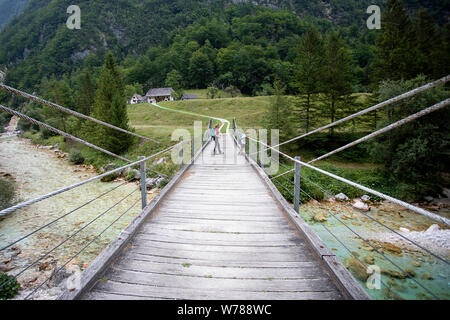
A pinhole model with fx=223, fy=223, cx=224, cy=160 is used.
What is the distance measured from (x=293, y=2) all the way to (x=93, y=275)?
8279 inches

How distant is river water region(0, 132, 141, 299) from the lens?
669 centimetres

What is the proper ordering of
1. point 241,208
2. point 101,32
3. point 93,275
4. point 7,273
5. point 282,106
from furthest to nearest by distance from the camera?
point 101,32
point 282,106
point 7,273
point 241,208
point 93,275

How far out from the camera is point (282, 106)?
20422 millimetres

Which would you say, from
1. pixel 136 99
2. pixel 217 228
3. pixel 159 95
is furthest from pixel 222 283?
pixel 136 99

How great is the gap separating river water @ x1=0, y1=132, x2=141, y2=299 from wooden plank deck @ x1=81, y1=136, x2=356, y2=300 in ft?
2.51

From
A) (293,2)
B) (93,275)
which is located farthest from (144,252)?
(293,2)

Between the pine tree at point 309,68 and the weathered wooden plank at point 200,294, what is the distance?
24.3 metres

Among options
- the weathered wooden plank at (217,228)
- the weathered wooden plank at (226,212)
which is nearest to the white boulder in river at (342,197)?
the weathered wooden plank at (226,212)

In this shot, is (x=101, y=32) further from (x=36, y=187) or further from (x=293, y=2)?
(x=36, y=187)

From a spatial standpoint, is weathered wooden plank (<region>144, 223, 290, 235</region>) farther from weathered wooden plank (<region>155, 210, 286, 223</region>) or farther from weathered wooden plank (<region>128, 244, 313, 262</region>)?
weathered wooden plank (<region>128, 244, 313, 262</region>)

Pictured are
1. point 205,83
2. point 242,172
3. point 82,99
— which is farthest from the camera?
point 205,83

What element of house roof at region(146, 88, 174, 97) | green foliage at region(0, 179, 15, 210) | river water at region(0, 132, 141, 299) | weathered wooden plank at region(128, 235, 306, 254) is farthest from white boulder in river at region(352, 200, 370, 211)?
house roof at region(146, 88, 174, 97)
